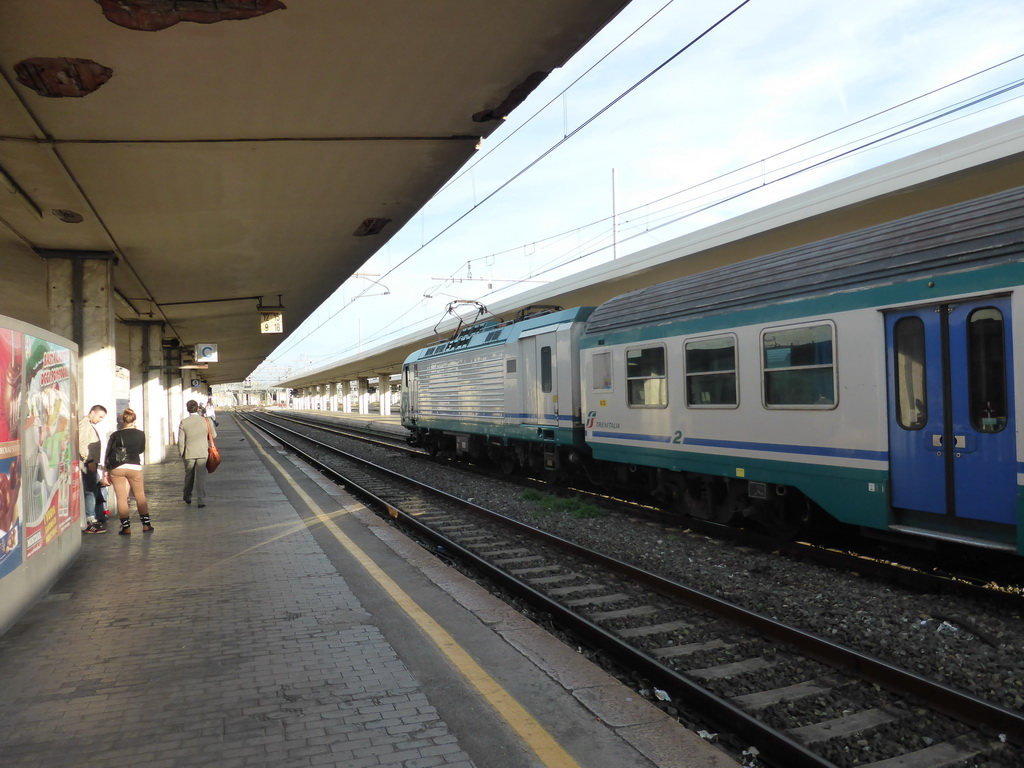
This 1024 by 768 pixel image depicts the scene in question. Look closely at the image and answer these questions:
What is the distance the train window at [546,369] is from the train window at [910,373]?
735cm

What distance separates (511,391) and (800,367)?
25.7 ft

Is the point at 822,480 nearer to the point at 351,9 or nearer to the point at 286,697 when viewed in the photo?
the point at 286,697

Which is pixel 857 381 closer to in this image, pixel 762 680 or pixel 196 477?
pixel 762 680

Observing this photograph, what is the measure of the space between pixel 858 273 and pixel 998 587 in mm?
3038

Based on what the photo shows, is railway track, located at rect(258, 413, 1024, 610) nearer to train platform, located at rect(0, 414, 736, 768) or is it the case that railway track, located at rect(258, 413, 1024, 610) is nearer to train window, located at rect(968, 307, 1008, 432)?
train window, located at rect(968, 307, 1008, 432)

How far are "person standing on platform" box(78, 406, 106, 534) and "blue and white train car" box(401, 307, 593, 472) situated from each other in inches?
280

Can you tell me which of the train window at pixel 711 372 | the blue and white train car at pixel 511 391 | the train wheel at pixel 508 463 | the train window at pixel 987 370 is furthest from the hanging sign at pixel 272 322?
the train window at pixel 987 370

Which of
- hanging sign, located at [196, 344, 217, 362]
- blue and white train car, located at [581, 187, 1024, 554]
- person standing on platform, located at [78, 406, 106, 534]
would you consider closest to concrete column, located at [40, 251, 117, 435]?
person standing on platform, located at [78, 406, 106, 534]

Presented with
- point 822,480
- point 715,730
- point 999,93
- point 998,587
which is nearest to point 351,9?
point 715,730

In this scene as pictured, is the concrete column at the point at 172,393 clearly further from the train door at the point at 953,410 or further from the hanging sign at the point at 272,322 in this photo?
the train door at the point at 953,410

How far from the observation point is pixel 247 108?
249 inches

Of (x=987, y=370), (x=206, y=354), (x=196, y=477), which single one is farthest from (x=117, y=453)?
(x=206, y=354)

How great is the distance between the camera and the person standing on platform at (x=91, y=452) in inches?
362

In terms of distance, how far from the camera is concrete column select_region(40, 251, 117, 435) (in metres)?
11.1
